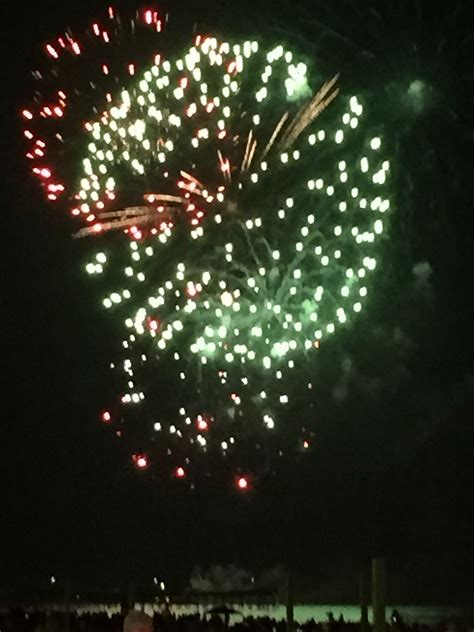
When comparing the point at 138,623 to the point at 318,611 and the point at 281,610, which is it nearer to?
the point at 281,610

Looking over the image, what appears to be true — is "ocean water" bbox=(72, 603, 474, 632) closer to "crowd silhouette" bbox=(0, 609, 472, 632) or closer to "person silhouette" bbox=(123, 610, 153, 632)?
"crowd silhouette" bbox=(0, 609, 472, 632)


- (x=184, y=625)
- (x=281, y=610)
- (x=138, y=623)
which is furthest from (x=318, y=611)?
(x=138, y=623)

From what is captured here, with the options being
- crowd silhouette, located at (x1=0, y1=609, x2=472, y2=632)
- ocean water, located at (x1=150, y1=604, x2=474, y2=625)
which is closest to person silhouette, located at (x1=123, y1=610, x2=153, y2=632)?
crowd silhouette, located at (x1=0, y1=609, x2=472, y2=632)

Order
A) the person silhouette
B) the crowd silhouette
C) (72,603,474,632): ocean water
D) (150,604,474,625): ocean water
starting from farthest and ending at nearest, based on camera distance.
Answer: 1. (72,603,474,632): ocean water
2. (150,604,474,625): ocean water
3. the crowd silhouette
4. the person silhouette

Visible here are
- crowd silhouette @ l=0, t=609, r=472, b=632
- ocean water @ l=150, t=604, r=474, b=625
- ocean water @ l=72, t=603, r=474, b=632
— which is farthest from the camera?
ocean water @ l=72, t=603, r=474, b=632

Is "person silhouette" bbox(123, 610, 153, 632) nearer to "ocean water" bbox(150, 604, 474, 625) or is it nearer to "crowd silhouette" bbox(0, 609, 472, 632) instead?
"crowd silhouette" bbox(0, 609, 472, 632)

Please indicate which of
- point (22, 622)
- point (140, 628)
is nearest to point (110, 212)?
point (22, 622)

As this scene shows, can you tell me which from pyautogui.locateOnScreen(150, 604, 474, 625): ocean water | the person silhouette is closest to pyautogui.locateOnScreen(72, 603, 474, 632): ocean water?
pyautogui.locateOnScreen(150, 604, 474, 625): ocean water

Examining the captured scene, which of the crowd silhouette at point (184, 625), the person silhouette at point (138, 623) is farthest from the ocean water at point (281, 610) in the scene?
the person silhouette at point (138, 623)

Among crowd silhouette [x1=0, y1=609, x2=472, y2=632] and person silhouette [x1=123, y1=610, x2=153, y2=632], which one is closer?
person silhouette [x1=123, y1=610, x2=153, y2=632]

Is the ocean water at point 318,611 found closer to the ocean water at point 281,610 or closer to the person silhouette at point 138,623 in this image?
the ocean water at point 281,610

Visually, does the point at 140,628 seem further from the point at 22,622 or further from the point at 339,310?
the point at 339,310
